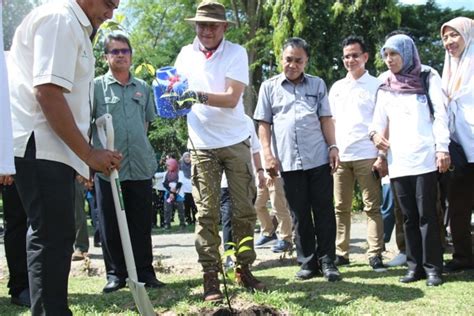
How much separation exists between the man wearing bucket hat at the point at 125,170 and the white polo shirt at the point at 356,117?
200 centimetres

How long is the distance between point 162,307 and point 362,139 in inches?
106

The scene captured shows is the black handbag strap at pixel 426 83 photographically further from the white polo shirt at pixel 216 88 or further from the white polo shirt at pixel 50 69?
the white polo shirt at pixel 50 69

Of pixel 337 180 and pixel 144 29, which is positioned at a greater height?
pixel 144 29

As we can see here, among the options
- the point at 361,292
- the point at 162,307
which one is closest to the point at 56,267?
the point at 162,307

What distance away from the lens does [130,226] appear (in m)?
4.91

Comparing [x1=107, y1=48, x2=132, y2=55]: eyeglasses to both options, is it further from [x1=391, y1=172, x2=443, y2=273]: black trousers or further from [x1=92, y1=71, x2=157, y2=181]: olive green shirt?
[x1=391, y1=172, x2=443, y2=273]: black trousers

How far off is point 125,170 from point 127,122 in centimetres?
43

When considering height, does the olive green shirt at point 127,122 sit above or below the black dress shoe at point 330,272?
above

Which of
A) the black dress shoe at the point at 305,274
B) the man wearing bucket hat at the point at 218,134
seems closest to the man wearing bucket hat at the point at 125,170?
the man wearing bucket hat at the point at 218,134

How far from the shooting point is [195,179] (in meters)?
4.42

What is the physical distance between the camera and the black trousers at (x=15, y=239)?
4.49 metres

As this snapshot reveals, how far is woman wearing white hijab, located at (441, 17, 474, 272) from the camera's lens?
4867 millimetres

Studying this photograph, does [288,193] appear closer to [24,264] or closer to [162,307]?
[162,307]

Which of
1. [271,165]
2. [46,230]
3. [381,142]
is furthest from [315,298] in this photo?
[46,230]
